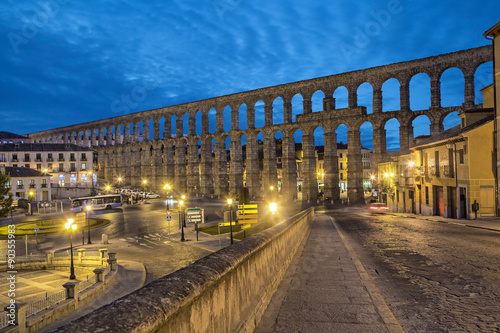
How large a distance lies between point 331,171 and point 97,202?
137 feet

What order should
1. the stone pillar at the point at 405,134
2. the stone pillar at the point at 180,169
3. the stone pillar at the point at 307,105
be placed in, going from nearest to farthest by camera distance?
1. the stone pillar at the point at 405,134
2. the stone pillar at the point at 307,105
3. the stone pillar at the point at 180,169

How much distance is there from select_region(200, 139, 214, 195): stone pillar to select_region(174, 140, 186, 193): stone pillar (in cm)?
895

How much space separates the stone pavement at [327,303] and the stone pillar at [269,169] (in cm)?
5973

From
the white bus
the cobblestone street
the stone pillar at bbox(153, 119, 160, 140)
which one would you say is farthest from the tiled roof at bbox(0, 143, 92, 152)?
the cobblestone street

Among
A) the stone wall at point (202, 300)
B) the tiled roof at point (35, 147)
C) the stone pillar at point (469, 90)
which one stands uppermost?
the stone pillar at point (469, 90)

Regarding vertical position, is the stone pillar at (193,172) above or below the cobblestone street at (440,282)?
above

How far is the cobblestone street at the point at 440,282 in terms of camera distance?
592 centimetres

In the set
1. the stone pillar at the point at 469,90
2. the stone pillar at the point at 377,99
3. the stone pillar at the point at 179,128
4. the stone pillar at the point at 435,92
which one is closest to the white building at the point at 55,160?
the stone pillar at the point at 179,128

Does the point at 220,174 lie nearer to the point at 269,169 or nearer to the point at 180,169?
the point at 269,169

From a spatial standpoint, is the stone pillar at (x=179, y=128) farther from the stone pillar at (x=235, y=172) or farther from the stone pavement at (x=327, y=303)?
the stone pavement at (x=327, y=303)

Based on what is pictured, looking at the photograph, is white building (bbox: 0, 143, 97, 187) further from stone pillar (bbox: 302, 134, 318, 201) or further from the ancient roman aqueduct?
stone pillar (bbox: 302, 134, 318, 201)

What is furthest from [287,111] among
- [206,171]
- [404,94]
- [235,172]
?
[206,171]

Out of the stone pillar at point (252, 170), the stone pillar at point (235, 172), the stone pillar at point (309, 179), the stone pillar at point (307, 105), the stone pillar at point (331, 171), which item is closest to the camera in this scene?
the stone pillar at point (331, 171)

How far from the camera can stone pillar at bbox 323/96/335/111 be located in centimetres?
6538
